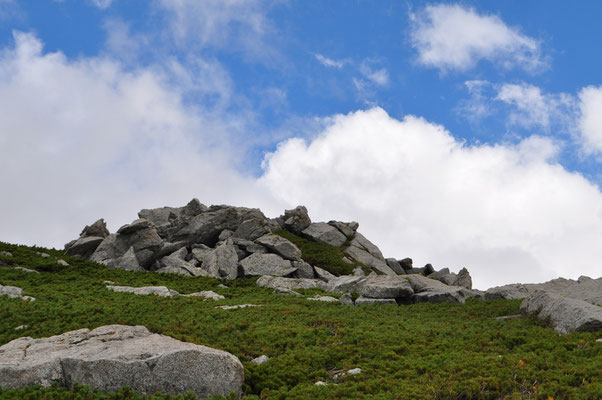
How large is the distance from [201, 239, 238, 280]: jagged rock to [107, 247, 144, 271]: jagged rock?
772cm

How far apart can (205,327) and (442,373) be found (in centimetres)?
1399

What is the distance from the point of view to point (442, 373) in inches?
820

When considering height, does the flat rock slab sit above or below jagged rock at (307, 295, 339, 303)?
below

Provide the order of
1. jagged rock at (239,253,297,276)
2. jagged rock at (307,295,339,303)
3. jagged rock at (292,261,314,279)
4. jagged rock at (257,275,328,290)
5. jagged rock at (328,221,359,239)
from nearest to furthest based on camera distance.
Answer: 1. jagged rock at (307,295,339,303)
2. jagged rock at (257,275,328,290)
3. jagged rock at (239,253,297,276)
4. jagged rock at (292,261,314,279)
5. jagged rock at (328,221,359,239)

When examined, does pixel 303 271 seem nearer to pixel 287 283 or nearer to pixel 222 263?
pixel 287 283

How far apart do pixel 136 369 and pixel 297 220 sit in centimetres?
6758

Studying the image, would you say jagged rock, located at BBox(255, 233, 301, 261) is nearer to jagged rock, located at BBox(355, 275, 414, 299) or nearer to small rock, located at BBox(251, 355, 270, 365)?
jagged rock, located at BBox(355, 275, 414, 299)

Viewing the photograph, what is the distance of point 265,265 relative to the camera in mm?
60969

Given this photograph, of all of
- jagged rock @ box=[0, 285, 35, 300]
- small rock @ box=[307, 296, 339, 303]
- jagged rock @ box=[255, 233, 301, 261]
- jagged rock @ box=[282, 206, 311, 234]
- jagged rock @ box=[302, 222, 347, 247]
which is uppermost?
jagged rock @ box=[282, 206, 311, 234]

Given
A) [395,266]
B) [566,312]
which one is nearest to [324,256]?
[395,266]

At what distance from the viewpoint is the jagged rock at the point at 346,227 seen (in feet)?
292

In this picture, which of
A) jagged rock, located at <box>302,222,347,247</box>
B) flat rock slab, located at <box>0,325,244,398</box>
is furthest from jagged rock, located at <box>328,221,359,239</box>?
flat rock slab, located at <box>0,325,244,398</box>

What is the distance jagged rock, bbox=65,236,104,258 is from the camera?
64500mm

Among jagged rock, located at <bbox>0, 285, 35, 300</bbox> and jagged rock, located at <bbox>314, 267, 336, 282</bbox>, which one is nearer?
jagged rock, located at <bbox>0, 285, 35, 300</bbox>
